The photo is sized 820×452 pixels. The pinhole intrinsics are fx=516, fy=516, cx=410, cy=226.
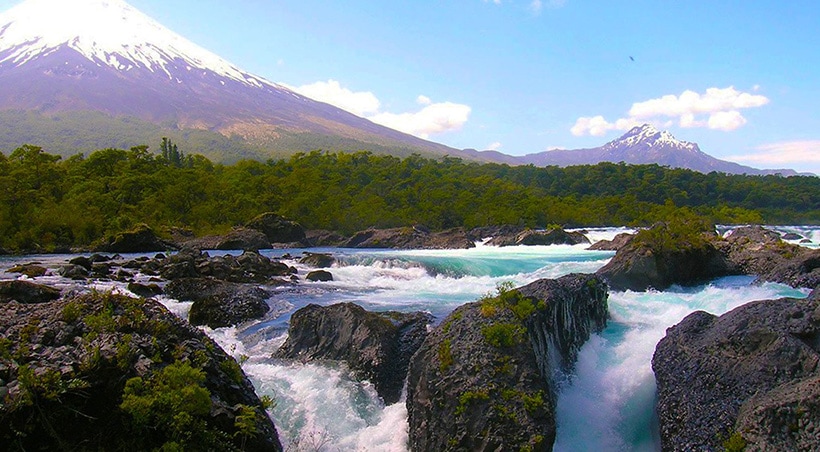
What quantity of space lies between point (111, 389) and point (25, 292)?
9.36 meters

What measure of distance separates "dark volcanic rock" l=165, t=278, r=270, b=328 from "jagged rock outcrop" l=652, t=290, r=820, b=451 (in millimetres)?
8961

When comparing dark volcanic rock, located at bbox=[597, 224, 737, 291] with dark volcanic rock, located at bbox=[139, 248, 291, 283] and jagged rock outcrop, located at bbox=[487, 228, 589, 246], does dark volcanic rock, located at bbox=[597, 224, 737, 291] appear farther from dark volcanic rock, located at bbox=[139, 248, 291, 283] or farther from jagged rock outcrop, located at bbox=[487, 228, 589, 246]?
jagged rock outcrop, located at bbox=[487, 228, 589, 246]

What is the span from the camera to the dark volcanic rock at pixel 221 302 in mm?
11914

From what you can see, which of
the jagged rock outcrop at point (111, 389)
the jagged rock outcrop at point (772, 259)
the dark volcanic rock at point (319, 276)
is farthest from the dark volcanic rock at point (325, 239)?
the jagged rock outcrop at point (111, 389)

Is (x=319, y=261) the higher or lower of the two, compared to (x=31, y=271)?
lower

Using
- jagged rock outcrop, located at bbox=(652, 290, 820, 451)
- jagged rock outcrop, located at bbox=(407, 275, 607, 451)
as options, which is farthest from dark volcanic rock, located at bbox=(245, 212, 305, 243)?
jagged rock outcrop, located at bbox=(652, 290, 820, 451)

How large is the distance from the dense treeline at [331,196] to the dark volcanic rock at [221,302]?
21.4 meters

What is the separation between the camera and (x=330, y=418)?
721 centimetres

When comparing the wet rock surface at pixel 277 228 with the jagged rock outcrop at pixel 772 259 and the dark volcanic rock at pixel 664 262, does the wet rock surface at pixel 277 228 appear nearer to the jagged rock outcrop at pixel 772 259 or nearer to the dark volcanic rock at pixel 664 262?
the dark volcanic rock at pixel 664 262

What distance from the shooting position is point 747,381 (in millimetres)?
5934

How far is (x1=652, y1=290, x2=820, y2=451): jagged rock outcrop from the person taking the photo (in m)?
4.91

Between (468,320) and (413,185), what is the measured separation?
5718 centimetres

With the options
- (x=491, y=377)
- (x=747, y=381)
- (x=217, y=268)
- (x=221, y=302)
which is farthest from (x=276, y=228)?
(x=747, y=381)

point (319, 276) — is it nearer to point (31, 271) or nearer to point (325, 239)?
point (31, 271)
